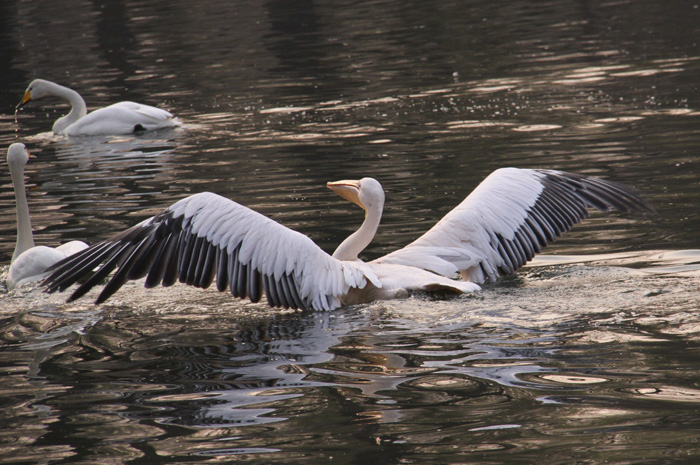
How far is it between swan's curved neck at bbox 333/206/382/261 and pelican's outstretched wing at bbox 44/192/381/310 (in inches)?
26.4

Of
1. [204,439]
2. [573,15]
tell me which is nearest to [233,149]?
[204,439]

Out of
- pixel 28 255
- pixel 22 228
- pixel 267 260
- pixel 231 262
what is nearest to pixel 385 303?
pixel 267 260

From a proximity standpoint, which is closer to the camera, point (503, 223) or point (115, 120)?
point (503, 223)

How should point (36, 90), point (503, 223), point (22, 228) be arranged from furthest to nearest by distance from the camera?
point (36, 90)
point (22, 228)
point (503, 223)

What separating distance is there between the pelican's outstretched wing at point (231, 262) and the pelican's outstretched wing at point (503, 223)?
631mm

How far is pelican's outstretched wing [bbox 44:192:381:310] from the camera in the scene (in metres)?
5.57

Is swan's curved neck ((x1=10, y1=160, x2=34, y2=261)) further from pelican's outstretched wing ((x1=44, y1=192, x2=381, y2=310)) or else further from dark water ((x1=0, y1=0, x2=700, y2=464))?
pelican's outstretched wing ((x1=44, y1=192, x2=381, y2=310))

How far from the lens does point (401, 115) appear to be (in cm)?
1234

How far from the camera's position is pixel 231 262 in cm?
562

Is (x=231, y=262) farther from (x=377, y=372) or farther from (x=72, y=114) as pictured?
(x=72, y=114)

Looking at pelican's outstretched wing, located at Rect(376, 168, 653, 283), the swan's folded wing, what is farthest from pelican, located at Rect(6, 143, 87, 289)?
the swan's folded wing

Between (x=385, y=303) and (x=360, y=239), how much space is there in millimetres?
821

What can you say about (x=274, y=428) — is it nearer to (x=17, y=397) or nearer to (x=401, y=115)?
(x=17, y=397)

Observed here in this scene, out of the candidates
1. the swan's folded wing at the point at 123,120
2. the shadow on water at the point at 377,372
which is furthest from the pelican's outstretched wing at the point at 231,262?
the swan's folded wing at the point at 123,120
